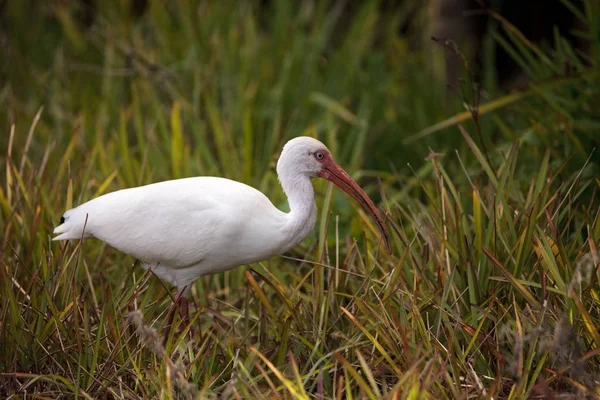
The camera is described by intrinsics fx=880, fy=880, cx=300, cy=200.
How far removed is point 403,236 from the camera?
3.88 metres

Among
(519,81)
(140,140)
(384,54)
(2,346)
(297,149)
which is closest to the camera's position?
(2,346)

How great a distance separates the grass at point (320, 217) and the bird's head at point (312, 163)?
0.21 meters

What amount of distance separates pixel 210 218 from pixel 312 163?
50 centimetres

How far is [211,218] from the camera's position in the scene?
12.0ft

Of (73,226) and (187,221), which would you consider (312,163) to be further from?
(73,226)

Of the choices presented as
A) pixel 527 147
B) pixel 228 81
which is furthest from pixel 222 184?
pixel 228 81

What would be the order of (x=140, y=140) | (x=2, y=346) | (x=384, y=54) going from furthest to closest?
1. (x=384, y=54)
2. (x=140, y=140)
3. (x=2, y=346)

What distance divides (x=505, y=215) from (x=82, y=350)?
1.85m

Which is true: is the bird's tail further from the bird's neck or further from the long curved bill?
the long curved bill

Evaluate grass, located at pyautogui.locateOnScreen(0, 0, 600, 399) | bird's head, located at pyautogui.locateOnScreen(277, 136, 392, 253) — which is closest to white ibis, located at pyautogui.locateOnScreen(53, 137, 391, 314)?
bird's head, located at pyautogui.locateOnScreen(277, 136, 392, 253)

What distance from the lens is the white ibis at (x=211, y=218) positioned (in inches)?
144

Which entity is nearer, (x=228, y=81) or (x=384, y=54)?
(x=228, y=81)

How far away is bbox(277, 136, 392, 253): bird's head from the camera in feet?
12.3

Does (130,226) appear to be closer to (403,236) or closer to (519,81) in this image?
(403,236)
